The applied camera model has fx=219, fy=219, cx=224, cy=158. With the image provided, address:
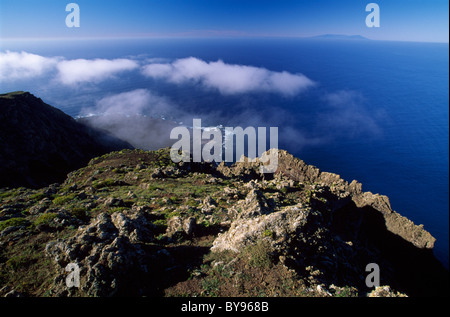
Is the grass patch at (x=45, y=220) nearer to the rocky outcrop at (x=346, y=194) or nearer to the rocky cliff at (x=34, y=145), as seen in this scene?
the rocky outcrop at (x=346, y=194)

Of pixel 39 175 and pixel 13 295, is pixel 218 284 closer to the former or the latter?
pixel 13 295

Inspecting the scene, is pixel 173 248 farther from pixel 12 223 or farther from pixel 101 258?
pixel 12 223

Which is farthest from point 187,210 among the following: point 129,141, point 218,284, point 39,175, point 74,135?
point 129,141

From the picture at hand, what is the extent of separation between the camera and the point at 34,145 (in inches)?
3551

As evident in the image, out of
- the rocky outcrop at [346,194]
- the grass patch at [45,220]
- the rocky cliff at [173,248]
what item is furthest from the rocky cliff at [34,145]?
the rocky outcrop at [346,194]

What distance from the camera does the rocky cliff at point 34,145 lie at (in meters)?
79.8

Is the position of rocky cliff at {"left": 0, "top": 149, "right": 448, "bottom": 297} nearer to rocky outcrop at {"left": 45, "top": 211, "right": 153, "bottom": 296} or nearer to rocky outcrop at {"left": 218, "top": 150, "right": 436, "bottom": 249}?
rocky outcrop at {"left": 45, "top": 211, "right": 153, "bottom": 296}

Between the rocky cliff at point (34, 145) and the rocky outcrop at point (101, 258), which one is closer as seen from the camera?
the rocky outcrop at point (101, 258)

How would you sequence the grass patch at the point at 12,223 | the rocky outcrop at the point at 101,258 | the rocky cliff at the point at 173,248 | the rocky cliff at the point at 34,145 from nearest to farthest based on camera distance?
the rocky outcrop at the point at 101,258 < the rocky cliff at the point at 173,248 < the grass patch at the point at 12,223 < the rocky cliff at the point at 34,145

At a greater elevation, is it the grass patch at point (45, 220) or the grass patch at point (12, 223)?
the grass patch at point (45, 220)

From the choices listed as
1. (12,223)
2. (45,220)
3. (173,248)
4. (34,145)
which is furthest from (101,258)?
(34,145)

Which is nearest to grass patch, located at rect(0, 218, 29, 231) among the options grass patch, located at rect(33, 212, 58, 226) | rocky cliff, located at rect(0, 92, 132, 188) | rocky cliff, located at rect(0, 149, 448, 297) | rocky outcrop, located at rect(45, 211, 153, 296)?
rocky cliff, located at rect(0, 149, 448, 297)

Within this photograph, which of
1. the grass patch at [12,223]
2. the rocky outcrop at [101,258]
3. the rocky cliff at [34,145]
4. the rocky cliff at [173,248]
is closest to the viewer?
the rocky outcrop at [101,258]
